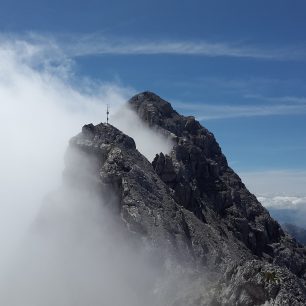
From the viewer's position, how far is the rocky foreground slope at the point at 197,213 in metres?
70.1

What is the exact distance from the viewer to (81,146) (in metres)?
130

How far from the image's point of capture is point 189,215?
125312 millimetres

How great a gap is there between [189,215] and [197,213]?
62.2 feet

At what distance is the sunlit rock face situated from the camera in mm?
71506

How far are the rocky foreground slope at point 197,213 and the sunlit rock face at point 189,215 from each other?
0.59 ft

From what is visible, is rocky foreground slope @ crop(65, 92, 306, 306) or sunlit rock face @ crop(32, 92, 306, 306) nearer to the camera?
rocky foreground slope @ crop(65, 92, 306, 306)

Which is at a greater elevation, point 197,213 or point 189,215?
point 197,213

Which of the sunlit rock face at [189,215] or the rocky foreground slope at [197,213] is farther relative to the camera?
the sunlit rock face at [189,215]

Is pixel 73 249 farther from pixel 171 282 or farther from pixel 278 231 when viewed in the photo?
pixel 278 231

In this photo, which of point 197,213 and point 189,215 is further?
point 197,213

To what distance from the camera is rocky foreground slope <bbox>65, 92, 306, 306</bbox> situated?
70.1 metres

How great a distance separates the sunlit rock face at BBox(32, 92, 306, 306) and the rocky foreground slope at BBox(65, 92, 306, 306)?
18 cm

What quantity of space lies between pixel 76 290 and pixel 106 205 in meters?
19.8

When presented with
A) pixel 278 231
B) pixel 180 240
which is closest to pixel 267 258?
pixel 278 231
